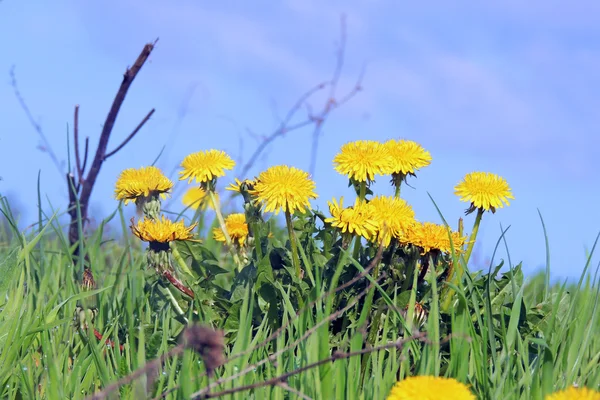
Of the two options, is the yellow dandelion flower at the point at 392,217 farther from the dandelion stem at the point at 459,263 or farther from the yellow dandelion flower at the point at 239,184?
the yellow dandelion flower at the point at 239,184

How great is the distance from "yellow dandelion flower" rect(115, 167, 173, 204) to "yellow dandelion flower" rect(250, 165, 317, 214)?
18.1 inches

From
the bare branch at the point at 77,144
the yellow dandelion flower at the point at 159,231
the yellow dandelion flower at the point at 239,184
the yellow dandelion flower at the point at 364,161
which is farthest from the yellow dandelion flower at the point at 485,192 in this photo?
the bare branch at the point at 77,144

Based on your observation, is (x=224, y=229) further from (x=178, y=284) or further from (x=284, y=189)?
(x=284, y=189)

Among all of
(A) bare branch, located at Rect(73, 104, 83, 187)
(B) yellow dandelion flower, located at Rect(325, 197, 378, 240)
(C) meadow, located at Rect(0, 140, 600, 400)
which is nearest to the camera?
(C) meadow, located at Rect(0, 140, 600, 400)

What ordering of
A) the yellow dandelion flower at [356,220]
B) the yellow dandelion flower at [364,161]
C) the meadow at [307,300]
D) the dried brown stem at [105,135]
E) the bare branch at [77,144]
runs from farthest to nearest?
the bare branch at [77,144] → the dried brown stem at [105,135] → the yellow dandelion flower at [364,161] → the yellow dandelion flower at [356,220] → the meadow at [307,300]

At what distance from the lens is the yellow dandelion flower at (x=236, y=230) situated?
2.85m

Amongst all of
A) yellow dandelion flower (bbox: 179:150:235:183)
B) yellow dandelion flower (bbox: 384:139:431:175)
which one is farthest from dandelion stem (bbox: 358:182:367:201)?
yellow dandelion flower (bbox: 179:150:235:183)

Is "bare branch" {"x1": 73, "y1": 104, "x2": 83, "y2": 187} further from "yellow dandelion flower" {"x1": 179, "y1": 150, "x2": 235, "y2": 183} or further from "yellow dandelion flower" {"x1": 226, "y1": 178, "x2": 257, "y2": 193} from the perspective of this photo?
"yellow dandelion flower" {"x1": 226, "y1": 178, "x2": 257, "y2": 193}

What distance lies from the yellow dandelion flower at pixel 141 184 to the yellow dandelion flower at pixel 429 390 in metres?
1.60

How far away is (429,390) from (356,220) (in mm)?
1027

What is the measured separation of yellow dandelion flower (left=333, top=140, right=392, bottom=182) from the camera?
2330mm

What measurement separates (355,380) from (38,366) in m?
1.11

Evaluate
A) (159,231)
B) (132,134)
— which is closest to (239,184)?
(159,231)

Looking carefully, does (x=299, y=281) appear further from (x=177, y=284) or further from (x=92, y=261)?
(x=92, y=261)
